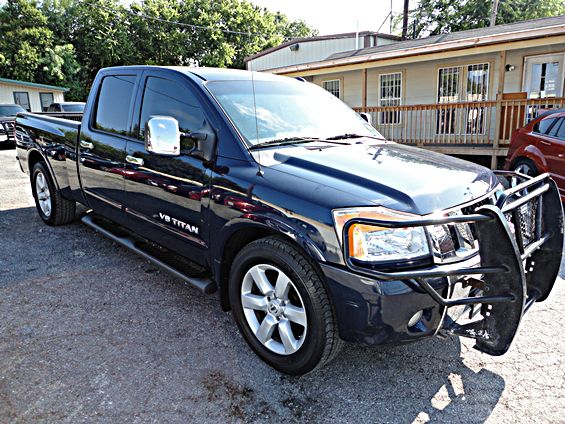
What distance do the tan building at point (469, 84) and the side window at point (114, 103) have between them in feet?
28.8

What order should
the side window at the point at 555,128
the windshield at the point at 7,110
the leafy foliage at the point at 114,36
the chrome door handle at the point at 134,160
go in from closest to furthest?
the chrome door handle at the point at 134,160 < the side window at the point at 555,128 < the windshield at the point at 7,110 < the leafy foliage at the point at 114,36

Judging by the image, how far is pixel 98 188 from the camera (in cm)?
439

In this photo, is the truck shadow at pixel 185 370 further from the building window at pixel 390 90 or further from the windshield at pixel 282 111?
the building window at pixel 390 90

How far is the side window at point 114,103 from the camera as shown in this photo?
13.1ft

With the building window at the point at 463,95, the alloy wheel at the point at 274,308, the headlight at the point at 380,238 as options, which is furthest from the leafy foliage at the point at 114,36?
the headlight at the point at 380,238

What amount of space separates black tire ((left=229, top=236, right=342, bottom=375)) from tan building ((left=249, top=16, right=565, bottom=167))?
9.32m

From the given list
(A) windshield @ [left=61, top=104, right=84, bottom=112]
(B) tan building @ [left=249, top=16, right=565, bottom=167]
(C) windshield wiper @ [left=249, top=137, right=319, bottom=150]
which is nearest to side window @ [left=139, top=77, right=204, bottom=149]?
(C) windshield wiper @ [left=249, top=137, right=319, bottom=150]

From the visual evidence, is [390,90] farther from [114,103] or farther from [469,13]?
[469,13]

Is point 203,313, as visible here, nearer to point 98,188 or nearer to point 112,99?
point 98,188

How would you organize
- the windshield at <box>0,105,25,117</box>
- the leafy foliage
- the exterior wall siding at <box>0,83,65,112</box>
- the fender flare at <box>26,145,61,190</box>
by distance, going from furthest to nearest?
the leafy foliage, the exterior wall siding at <box>0,83,65,112</box>, the windshield at <box>0,105,25,117</box>, the fender flare at <box>26,145,61,190</box>

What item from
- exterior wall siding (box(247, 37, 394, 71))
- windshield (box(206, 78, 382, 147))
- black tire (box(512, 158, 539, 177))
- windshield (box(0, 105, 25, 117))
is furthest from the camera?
exterior wall siding (box(247, 37, 394, 71))

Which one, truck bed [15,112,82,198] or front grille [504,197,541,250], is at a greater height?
truck bed [15,112,82,198]

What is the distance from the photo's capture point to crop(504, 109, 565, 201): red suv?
21.9ft

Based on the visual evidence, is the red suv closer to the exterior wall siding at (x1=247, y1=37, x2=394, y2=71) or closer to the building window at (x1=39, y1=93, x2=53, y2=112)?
the exterior wall siding at (x1=247, y1=37, x2=394, y2=71)
